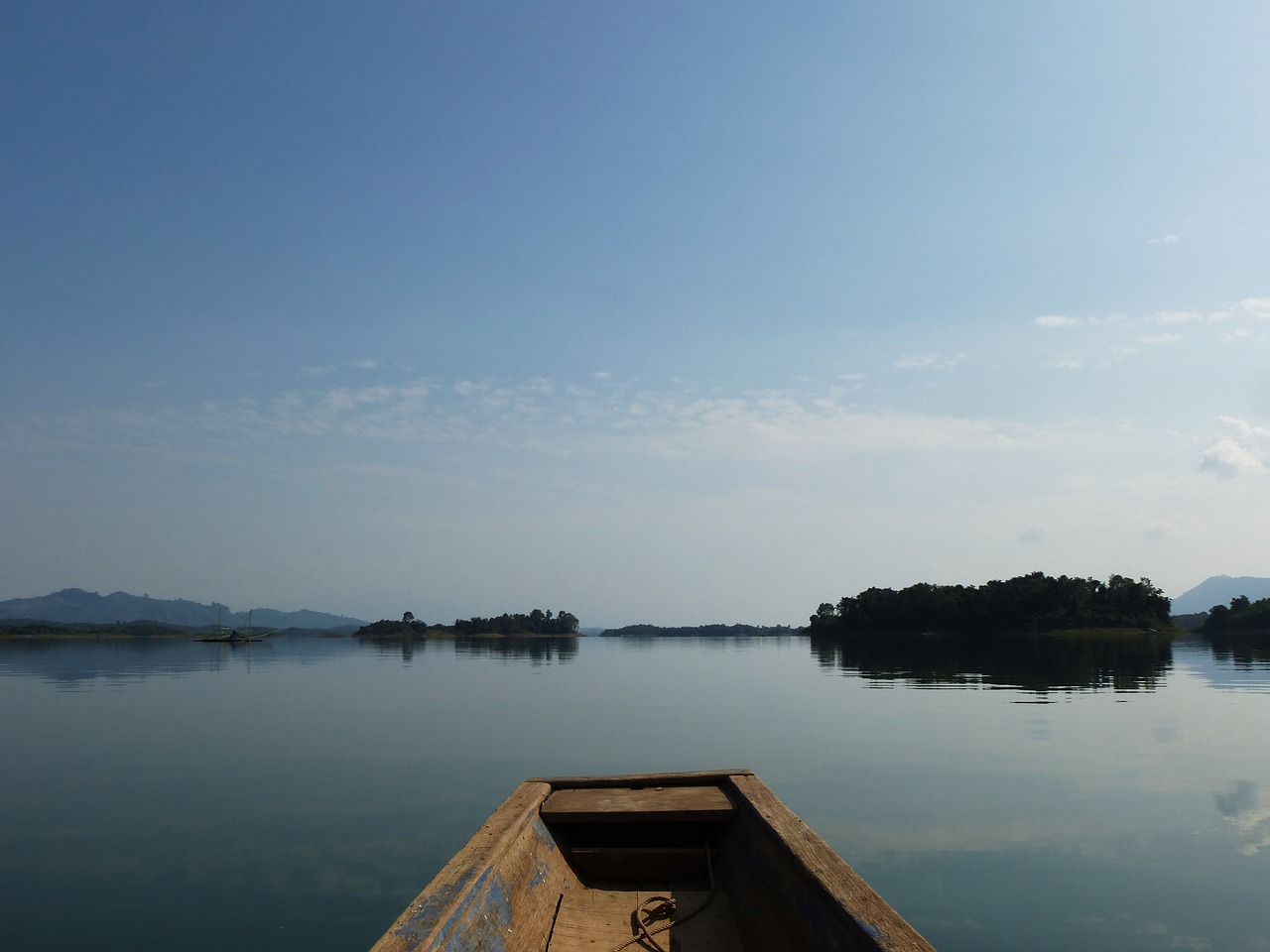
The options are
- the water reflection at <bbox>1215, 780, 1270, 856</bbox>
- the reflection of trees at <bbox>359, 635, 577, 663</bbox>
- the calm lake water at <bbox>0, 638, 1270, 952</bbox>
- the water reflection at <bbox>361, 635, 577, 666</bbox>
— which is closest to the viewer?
the calm lake water at <bbox>0, 638, 1270, 952</bbox>

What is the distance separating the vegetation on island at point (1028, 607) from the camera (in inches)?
4262

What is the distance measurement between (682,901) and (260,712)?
24.5 meters

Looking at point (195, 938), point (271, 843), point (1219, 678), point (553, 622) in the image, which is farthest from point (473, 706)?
point (553, 622)

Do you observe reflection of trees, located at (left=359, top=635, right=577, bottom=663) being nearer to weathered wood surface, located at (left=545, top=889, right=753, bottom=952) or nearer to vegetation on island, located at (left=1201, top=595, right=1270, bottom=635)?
weathered wood surface, located at (left=545, top=889, right=753, bottom=952)

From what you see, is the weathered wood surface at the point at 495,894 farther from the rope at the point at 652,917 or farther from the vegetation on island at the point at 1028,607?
the vegetation on island at the point at 1028,607

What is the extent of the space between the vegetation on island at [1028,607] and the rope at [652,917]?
118686mm

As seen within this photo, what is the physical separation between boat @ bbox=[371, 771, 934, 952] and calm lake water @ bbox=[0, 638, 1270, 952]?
2.57 meters

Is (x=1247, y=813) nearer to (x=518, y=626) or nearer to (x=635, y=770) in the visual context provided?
(x=635, y=770)

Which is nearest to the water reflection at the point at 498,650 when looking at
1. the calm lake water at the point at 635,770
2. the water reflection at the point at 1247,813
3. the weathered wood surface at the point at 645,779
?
the calm lake water at the point at 635,770

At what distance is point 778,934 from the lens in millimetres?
4562

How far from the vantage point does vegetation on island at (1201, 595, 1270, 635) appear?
105 m

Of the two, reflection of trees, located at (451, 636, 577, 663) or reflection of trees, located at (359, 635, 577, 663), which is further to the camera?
reflection of trees, located at (359, 635, 577, 663)

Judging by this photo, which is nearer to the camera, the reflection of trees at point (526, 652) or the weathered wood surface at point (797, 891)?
the weathered wood surface at point (797, 891)

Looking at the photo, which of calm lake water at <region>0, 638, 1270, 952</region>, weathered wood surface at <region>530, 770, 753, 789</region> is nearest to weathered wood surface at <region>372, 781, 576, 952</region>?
weathered wood surface at <region>530, 770, 753, 789</region>
